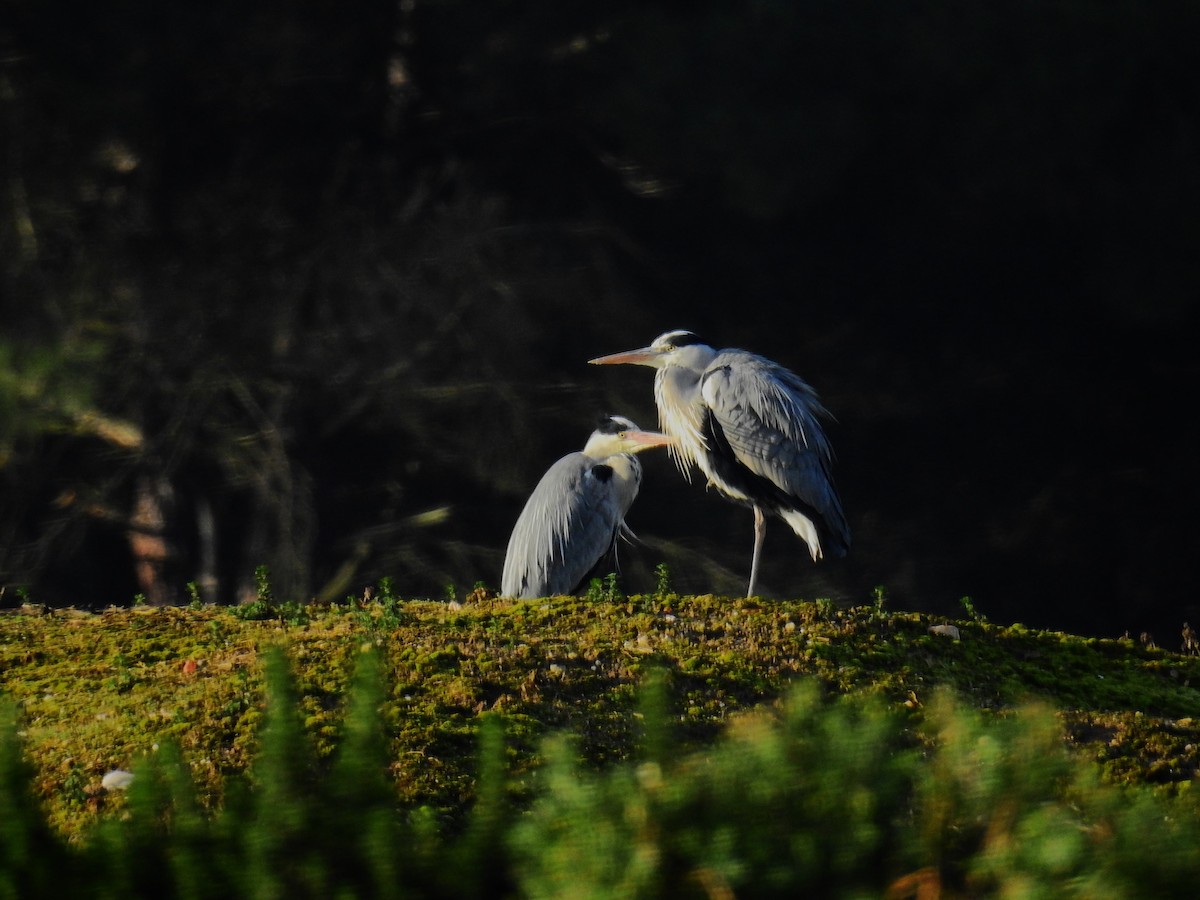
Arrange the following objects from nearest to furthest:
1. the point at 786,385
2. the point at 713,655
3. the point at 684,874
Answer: the point at 684,874
the point at 713,655
the point at 786,385

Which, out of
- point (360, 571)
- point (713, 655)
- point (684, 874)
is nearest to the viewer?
point (684, 874)

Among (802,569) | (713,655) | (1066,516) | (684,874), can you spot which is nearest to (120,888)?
(684,874)

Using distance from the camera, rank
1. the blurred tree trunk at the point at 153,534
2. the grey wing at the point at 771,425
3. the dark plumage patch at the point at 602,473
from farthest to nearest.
Result: the blurred tree trunk at the point at 153,534 < the dark plumage patch at the point at 602,473 < the grey wing at the point at 771,425

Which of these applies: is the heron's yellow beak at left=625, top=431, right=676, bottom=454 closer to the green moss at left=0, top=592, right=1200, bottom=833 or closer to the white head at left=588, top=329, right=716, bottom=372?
the white head at left=588, top=329, right=716, bottom=372

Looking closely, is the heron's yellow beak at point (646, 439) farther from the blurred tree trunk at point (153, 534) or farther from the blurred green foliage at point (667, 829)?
the blurred green foliage at point (667, 829)

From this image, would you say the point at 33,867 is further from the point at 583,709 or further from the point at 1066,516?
the point at 1066,516

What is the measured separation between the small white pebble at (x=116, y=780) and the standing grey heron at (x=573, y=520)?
3.21 meters

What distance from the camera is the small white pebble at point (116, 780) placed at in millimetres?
3430

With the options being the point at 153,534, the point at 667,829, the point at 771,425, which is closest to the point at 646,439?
the point at 771,425

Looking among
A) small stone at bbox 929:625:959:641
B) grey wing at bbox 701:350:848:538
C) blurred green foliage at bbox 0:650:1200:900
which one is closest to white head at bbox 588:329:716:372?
grey wing at bbox 701:350:848:538

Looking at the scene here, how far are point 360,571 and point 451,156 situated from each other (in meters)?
2.72

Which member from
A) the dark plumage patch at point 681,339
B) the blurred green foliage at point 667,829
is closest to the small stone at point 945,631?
the dark plumage patch at point 681,339

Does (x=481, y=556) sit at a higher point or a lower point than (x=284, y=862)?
lower

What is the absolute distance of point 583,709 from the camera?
3932mm
